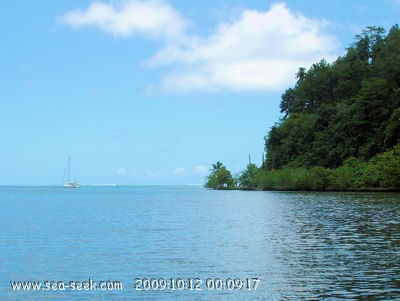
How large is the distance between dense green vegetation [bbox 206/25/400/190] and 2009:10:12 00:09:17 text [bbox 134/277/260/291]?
72.4m

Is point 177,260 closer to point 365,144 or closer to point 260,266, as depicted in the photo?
point 260,266

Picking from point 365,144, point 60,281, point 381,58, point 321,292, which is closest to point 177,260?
point 60,281

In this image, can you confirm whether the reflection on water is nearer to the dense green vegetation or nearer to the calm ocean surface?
the calm ocean surface

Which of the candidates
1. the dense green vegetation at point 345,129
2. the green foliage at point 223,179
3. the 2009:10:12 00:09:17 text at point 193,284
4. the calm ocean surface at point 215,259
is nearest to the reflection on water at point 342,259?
the calm ocean surface at point 215,259

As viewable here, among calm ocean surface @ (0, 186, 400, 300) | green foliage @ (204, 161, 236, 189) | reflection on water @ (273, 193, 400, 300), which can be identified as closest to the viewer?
reflection on water @ (273, 193, 400, 300)

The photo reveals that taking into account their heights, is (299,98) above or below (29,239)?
above

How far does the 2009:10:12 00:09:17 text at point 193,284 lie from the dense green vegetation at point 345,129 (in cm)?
7237

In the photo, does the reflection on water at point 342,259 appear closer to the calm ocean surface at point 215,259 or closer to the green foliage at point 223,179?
the calm ocean surface at point 215,259

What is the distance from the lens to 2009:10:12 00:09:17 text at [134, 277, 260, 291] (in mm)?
16188

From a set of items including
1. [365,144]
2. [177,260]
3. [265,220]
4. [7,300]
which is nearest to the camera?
[7,300]

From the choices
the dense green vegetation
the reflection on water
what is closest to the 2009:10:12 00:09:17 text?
the reflection on water

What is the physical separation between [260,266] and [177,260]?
11.3ft

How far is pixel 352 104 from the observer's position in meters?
110

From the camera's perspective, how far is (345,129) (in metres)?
110
